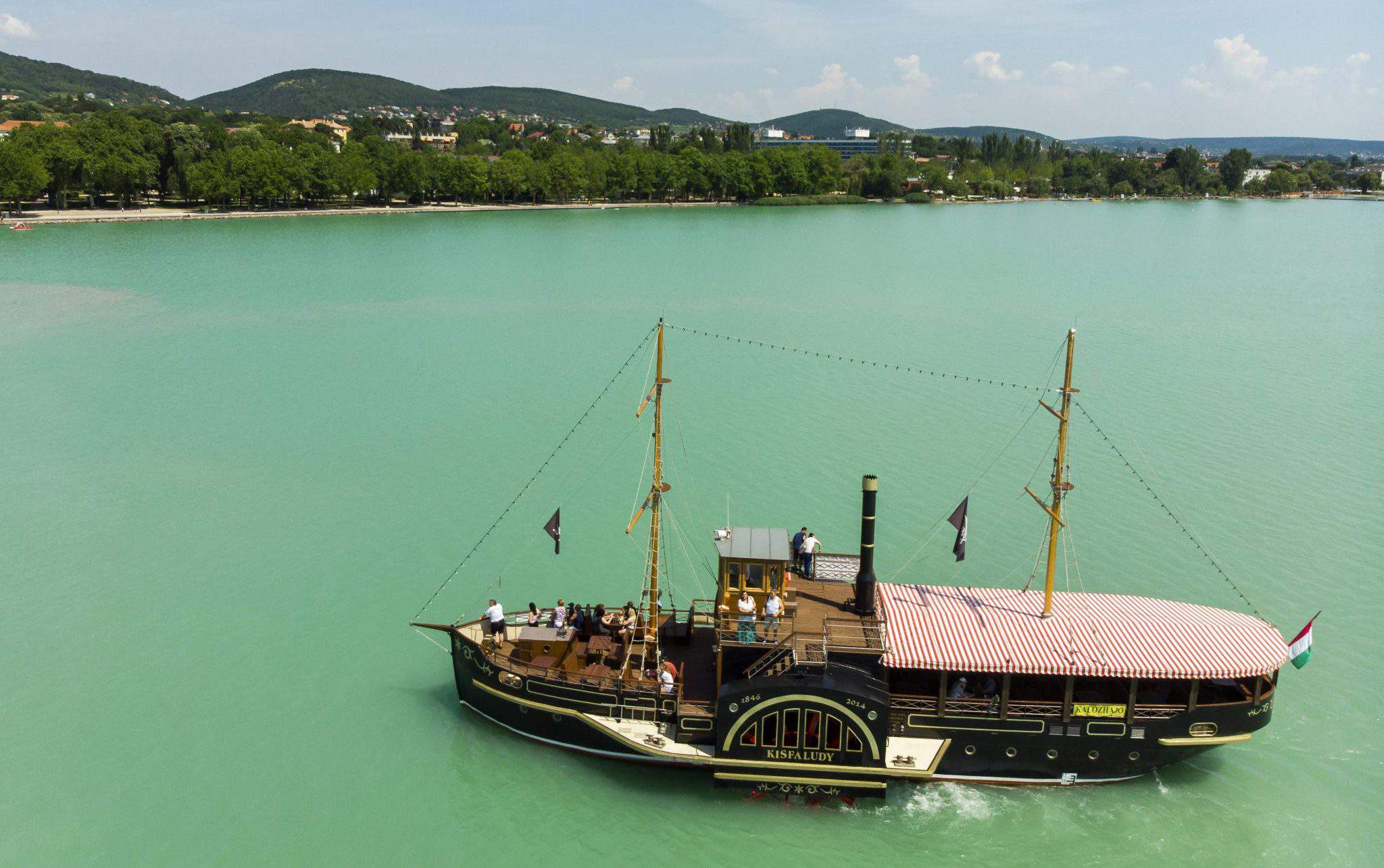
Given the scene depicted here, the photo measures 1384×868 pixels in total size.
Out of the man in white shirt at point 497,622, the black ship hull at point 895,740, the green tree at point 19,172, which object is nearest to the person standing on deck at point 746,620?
the black ship hull at point 895,740

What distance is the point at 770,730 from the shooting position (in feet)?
45.3

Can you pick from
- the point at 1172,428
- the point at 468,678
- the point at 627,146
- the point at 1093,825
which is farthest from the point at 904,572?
the point at 627,146

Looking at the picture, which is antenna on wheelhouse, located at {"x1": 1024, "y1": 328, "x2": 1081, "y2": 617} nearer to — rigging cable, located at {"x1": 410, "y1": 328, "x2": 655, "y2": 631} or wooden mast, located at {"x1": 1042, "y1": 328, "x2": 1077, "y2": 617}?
wooden mast, located at {"x1": 1042, "y1": 328, "x2": 1077, "y2": 617}

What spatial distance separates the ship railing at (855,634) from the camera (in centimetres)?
1390

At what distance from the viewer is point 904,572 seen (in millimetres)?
20891

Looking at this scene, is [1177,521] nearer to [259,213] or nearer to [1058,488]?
[1058,488]

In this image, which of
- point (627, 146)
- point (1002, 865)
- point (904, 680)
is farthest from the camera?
point (627, 146)

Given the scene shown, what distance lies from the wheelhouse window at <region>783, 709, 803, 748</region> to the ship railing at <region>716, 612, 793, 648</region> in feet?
3.30

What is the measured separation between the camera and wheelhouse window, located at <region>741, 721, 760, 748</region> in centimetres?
1380

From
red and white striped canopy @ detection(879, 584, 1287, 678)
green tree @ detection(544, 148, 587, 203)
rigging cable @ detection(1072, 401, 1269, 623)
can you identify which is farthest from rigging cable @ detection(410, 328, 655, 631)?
green tree @ detection(544, 148, 587, 203)

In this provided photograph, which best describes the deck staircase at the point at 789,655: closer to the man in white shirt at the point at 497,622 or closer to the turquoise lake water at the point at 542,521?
the turquoise lake water at the point at 542,521

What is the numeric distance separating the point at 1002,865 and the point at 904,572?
7.95 metres

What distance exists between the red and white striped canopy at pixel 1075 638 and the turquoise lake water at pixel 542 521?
7.05 feet

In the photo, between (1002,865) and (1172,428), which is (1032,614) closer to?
(1002,865)
